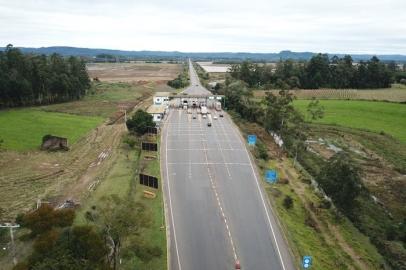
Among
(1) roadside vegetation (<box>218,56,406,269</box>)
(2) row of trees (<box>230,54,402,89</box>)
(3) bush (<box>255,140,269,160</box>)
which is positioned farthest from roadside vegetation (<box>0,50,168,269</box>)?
(2) row of trees (<box>230,54,402,89</box>)

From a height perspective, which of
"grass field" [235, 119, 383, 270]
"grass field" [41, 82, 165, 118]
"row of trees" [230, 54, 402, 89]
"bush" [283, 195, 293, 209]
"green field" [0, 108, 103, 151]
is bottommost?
"grass field" [235, 119, 383, 270]

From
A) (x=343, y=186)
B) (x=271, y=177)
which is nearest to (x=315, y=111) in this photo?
(x=271, y=177)

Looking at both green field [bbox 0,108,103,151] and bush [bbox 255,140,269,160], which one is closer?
bush [bbox 255,140,269,160]

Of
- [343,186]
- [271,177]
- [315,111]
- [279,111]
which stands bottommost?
[271,177]

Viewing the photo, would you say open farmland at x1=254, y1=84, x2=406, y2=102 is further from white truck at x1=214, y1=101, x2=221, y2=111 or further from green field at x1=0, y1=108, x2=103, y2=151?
green field at x1=0, y1=108, x2=103, y2=151

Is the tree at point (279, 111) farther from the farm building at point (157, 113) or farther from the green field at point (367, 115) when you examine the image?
the farm building at point (157, 113)

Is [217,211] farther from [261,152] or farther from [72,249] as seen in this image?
[261,152]

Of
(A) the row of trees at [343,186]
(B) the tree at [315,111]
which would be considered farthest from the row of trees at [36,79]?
(B) the tree at [315,111]
